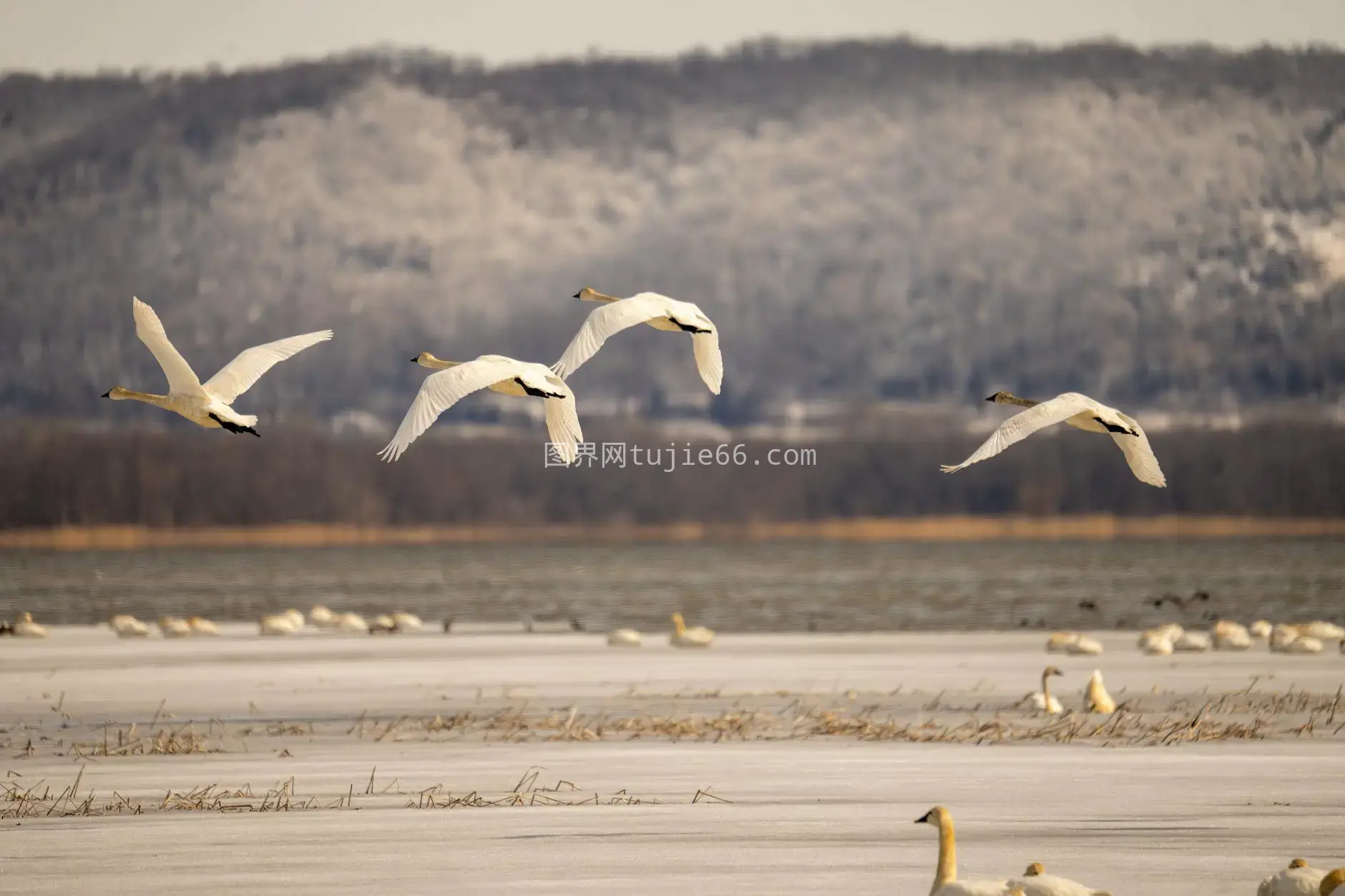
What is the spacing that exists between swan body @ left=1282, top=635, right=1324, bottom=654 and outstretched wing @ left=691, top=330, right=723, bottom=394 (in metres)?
18.7

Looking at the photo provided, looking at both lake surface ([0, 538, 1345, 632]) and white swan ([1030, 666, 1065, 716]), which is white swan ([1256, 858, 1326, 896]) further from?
lake surface ([0, 538, 1345, 632])

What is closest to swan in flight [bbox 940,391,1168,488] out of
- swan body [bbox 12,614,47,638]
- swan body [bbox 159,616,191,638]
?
swan body [bbox 159,616,191,638]

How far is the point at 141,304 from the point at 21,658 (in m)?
22.1

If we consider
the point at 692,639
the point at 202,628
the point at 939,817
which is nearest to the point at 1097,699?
the point at 939,817

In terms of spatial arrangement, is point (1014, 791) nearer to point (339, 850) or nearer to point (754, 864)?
point (754, 864)

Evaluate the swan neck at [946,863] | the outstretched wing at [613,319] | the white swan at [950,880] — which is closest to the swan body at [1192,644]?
the outstretched wing at [613,319]

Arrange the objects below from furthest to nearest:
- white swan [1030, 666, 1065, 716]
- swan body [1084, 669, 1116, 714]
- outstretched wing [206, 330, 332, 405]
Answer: swan body [1084, 669, 1116, 714] < white swan [1030, 666, 1065, 716] < outstretched wing [206, 330, 332, 405]

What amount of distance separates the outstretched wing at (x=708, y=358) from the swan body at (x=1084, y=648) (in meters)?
18.2

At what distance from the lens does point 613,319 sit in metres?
18.5

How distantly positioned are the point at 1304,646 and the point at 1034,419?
1958cm

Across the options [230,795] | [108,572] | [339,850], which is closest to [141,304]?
[230,795]

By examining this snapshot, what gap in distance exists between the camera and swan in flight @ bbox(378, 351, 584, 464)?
1734 cm

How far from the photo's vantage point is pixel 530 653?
38.7m

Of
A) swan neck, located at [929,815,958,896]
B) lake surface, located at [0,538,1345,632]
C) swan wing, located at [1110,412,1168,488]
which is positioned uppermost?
swan wing, located at [1110,412,1168,488]
